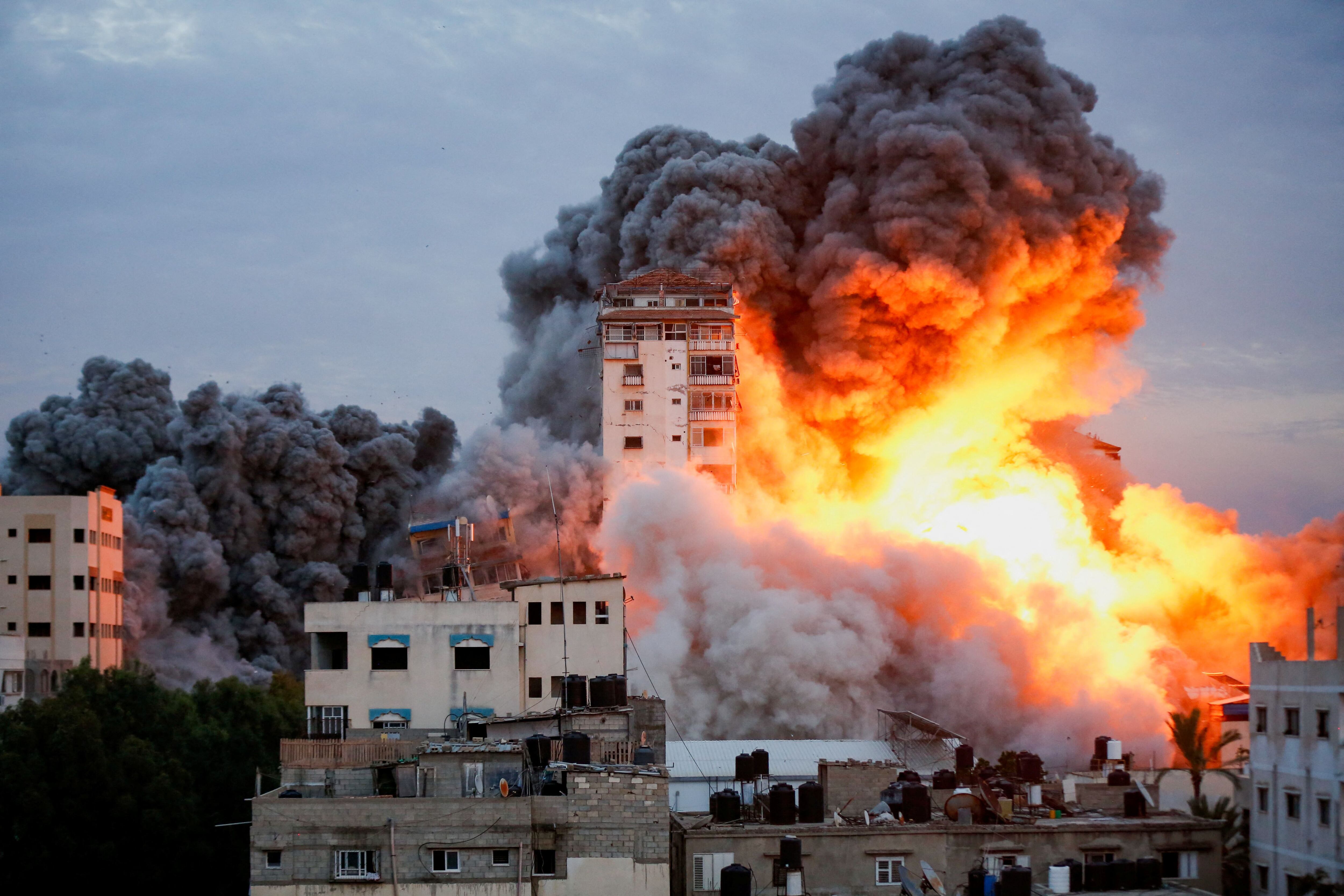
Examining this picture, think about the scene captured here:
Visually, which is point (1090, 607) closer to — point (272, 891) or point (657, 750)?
point (657, 750)

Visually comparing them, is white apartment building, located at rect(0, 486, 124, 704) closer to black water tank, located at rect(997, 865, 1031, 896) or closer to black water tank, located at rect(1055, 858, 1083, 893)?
black water tank, located at rect(1055, 858, 1083, 893)

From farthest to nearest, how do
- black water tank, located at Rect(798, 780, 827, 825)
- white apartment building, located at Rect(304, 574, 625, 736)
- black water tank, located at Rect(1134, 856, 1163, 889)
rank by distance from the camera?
white apartment building, located at Rect(304, 574, 625, 736) < black water tank, located at Rect(798, 780, 827, 825) < black water tank, located at Rect(1134, 856, 1163, 889)

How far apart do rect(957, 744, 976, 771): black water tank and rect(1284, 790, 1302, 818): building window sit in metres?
7.78

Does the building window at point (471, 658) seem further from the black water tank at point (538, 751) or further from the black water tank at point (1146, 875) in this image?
the black water tank at point (1146, 875)

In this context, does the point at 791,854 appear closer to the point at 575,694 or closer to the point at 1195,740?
the point at 575,694

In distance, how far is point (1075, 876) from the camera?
32500mm

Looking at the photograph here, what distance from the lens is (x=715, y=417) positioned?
71875 millimetres

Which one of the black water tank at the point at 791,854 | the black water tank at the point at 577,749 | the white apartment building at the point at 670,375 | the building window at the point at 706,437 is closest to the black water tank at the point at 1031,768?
the black water tank at the point at 791,854

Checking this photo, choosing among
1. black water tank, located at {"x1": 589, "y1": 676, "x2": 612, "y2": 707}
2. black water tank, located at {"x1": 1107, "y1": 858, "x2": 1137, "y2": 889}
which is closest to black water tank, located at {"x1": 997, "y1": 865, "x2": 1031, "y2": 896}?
black water tank, located at {"x1": 1107, "y1": 858, "x2": 1137, "y2": 889}

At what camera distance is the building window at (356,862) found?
101 feet

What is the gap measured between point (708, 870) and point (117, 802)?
16839 millimetres

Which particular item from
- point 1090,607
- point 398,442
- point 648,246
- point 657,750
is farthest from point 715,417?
point 657,750

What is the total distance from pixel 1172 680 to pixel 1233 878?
2520 cm

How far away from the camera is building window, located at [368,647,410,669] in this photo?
143 feet
